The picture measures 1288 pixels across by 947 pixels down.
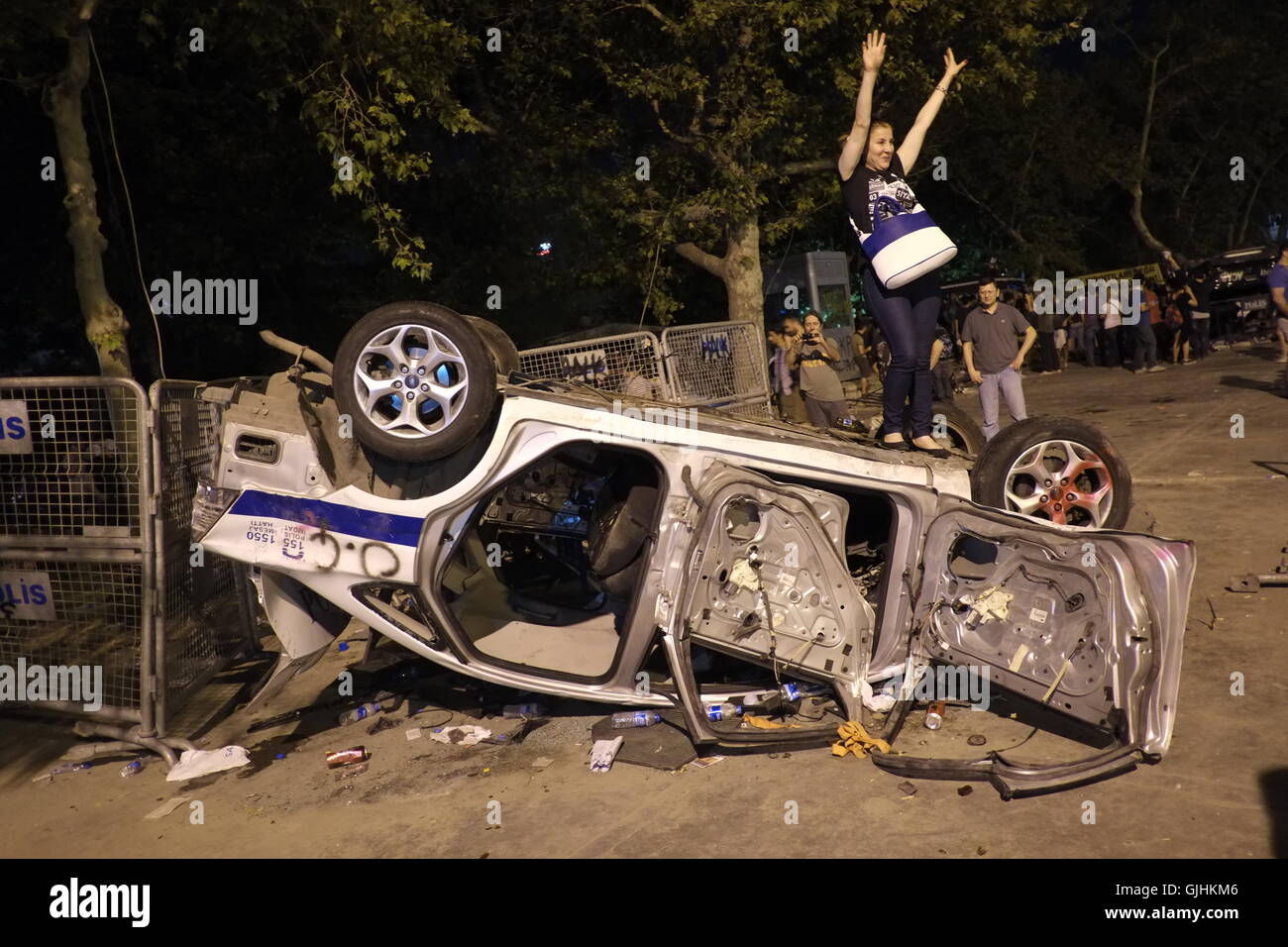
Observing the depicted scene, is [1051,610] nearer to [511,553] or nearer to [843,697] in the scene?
[843,697]

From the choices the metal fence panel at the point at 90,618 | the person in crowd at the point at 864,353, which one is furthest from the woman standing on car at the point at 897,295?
the person in crowd at the point at 864,353

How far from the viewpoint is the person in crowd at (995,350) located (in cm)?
864

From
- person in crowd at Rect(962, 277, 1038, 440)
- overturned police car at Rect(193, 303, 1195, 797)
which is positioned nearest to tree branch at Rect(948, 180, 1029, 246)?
person in crowd at Rect(962, 277, 1038, 440)

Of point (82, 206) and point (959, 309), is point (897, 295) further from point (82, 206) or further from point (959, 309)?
point (959, 309)

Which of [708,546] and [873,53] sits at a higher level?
[873,53]

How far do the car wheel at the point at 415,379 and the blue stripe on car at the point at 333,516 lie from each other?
293 millimetres

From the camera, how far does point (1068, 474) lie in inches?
205

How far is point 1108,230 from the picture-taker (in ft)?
125

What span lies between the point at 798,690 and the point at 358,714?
2.36 meters

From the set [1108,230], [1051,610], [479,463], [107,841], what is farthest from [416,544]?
[1108,230]

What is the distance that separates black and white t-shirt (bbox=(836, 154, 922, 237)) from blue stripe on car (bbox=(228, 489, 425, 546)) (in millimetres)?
2727

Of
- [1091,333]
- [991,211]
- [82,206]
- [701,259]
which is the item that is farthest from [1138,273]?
[82,206]

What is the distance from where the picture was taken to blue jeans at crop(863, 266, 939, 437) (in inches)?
214

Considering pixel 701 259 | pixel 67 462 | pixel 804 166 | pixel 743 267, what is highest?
pixel 804 166
